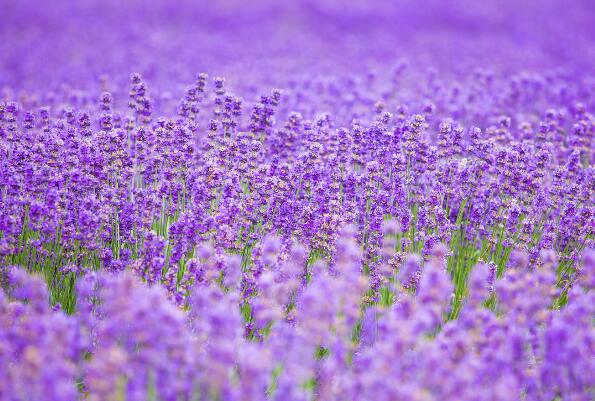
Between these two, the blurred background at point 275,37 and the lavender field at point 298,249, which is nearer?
the lavender field at point 298,249

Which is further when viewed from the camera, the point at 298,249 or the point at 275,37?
the point at 275,37

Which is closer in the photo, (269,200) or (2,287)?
(2,287)

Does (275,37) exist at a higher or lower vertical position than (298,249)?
higher

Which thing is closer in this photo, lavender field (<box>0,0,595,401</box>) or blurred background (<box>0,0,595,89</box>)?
lavender field (<box>0,0,595,401</box>)

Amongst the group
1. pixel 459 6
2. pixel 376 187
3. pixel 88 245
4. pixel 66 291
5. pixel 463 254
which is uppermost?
pixel 459 6

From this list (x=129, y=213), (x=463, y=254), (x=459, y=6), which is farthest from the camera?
(x=459, y=6)

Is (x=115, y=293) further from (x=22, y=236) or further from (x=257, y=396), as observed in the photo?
(x=22, y=236)

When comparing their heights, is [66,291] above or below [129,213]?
below

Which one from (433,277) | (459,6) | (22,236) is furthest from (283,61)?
(459,6)
